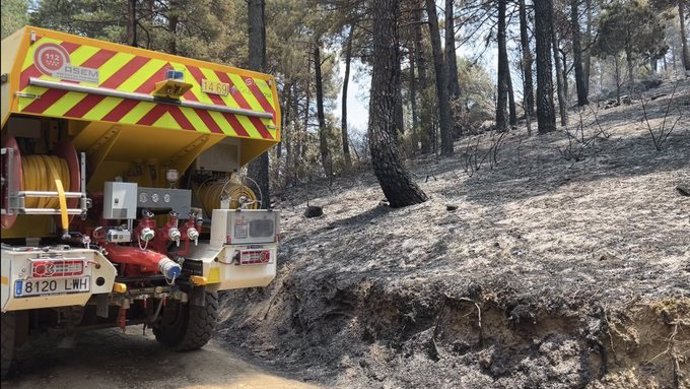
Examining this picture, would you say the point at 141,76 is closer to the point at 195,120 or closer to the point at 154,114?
the point at 154,114

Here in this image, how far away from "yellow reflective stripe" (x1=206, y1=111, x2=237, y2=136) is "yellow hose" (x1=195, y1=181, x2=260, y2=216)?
27.8 inches

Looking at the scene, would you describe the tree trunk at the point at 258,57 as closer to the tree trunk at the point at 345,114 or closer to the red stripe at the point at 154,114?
the red stripe at the point at 154,114

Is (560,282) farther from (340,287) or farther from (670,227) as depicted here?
(340,287)

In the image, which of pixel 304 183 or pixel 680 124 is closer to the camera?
pixel 680 124

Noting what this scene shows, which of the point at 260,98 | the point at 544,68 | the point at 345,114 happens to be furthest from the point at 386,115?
the point at 345,114

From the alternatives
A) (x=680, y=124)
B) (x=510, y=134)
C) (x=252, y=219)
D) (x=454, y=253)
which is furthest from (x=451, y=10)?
(x=252, y=219)

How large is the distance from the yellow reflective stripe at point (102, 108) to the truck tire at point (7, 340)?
1.79 meters

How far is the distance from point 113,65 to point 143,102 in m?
0.38

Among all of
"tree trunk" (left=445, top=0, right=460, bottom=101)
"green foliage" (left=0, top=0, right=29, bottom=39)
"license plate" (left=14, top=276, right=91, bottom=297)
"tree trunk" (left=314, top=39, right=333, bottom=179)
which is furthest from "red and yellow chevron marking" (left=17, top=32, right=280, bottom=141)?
"tree trunk" (left=445, top=0, right=460, bottom=101)

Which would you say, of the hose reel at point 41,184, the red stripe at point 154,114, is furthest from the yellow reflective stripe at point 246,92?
the hose reel at point 41,184

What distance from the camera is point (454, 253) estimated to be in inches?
264

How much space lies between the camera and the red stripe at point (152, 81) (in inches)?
196

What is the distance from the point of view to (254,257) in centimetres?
554

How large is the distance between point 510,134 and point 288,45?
10690 mm
